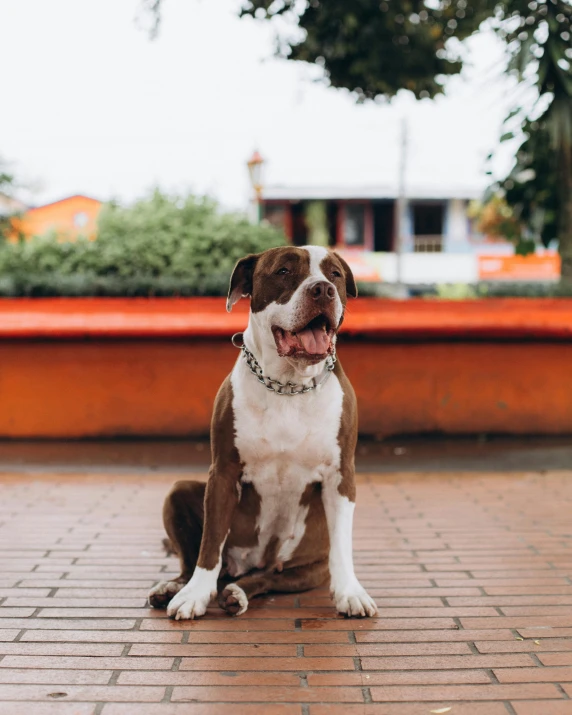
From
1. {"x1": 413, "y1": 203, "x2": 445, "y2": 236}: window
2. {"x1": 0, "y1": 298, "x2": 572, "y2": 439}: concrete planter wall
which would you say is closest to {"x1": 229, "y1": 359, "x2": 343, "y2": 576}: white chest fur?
{"x1": 0, "y1": 298, "x2": 572, "y2": 439}: concrete planter wall

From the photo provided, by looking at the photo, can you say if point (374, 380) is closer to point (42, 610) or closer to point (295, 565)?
point (295, 565)

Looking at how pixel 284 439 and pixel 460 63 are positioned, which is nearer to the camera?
pixel 284 439

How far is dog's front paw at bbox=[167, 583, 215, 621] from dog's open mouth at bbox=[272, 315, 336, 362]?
96cm

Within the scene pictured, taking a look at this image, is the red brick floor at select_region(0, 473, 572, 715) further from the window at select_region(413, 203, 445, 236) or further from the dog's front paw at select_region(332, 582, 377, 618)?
the window at select_region(413, 203, 445, 236)

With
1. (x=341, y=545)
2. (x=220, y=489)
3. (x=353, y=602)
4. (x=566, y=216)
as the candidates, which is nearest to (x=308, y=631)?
(x=353, y=602)

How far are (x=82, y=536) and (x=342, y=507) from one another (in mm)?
1710

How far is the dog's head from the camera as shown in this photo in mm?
2650

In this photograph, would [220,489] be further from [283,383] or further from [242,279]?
[242,279]

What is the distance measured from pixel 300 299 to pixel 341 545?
0.97 m

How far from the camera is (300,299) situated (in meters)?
2.66

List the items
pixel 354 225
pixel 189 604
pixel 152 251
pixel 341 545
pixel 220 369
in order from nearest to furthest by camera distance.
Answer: pixel 189 604 < pixel 341 545 < pixel 220 369 < pixel 152 251 < pixel 354 225

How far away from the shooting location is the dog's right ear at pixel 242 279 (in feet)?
9.80

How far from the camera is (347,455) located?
2900 millimetres

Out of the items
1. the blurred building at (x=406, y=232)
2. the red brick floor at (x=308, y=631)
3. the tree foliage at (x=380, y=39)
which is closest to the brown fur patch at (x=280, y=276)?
the red brick floor at (x=308, y=631)
